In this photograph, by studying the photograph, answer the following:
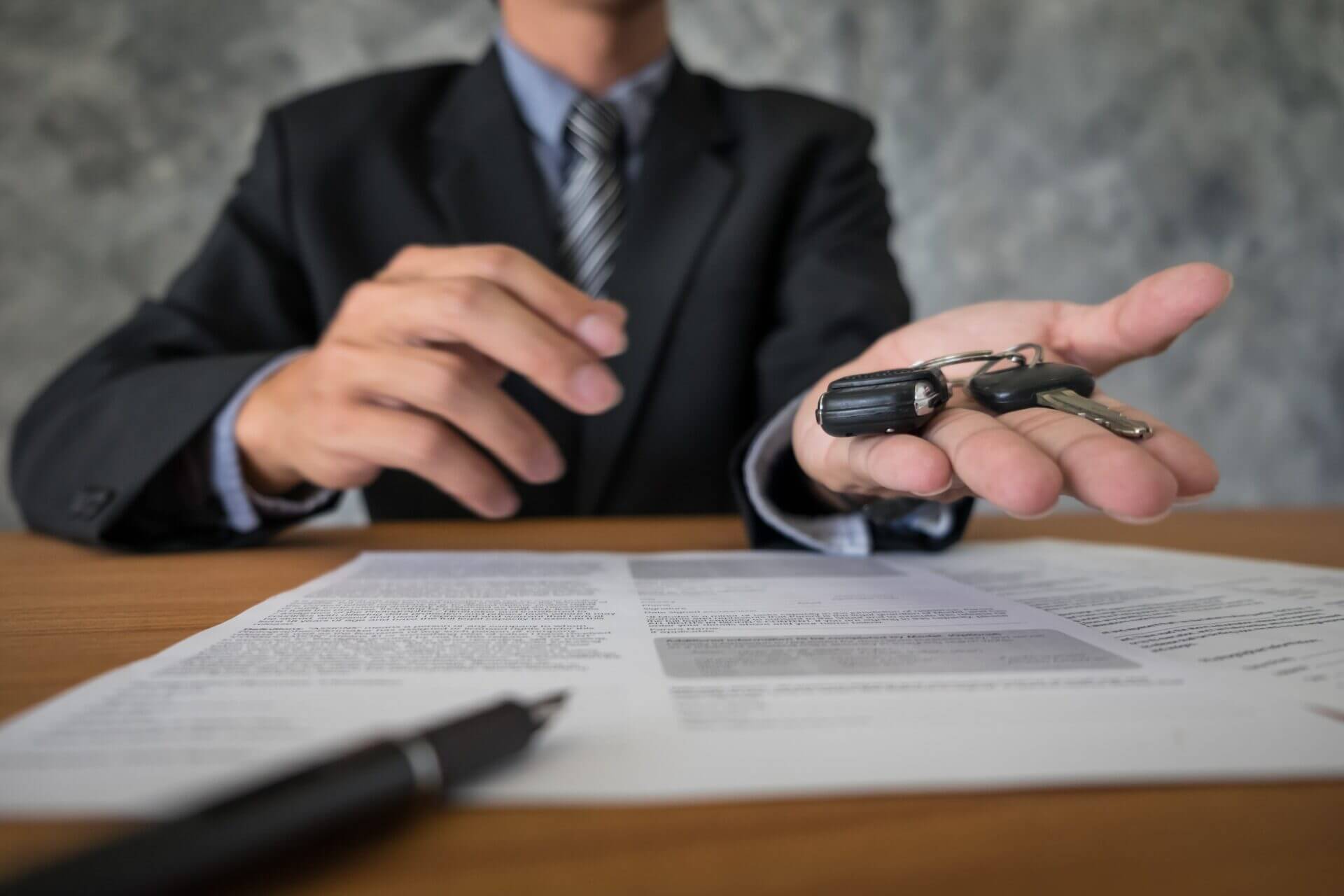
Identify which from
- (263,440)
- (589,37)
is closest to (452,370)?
(263,440)

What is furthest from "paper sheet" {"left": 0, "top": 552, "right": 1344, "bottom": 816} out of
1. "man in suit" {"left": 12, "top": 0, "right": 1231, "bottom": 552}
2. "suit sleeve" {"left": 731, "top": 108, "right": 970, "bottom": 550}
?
"suit sleeve" {"left": 731, "top": 108, "right": 970, "bottom": 550}

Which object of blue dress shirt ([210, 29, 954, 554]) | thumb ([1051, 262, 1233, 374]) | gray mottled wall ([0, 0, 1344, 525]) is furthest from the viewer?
gray mottled wall ([0, 0, 1344, 525])

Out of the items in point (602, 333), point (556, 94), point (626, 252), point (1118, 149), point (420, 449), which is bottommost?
point (420, 449)

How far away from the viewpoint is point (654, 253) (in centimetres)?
100

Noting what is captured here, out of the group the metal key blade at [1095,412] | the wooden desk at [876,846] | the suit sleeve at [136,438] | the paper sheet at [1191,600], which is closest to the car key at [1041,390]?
the metal key blade at [1095,412]

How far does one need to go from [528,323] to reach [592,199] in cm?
57

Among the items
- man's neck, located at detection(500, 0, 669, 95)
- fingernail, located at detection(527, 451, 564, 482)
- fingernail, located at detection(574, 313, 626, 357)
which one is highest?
man's neck, located at detection(500, 0, 669, 95)

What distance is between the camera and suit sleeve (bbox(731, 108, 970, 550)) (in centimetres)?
93

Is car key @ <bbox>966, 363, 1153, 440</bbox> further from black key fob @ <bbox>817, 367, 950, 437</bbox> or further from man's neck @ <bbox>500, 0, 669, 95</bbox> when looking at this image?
man's neck @ <bbox>500, 0, 669, 95</bbox>

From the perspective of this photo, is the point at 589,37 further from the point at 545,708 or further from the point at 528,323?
the point at 545,708

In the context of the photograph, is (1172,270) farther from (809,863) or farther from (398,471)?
(398,471)

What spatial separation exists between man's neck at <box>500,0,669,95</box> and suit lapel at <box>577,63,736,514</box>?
0.13 metres

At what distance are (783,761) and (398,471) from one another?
869 millimetres

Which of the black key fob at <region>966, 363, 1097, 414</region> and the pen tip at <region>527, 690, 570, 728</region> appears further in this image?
the black key fob at <region>966, 363, 1097, 414</region>
